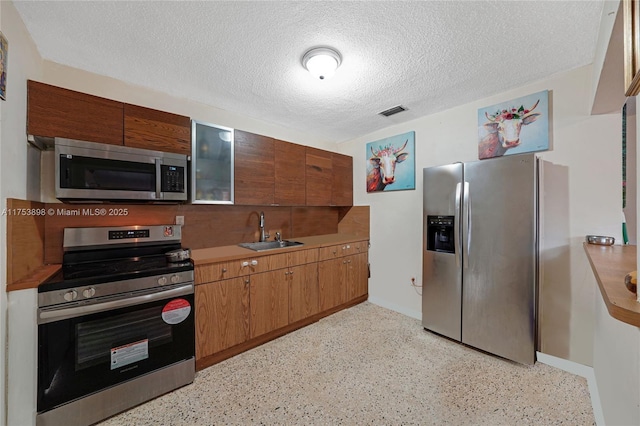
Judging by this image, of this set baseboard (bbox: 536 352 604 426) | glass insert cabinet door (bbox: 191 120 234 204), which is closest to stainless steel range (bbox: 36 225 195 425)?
glass insert cabinet door (bbox: 191 120 234 204)

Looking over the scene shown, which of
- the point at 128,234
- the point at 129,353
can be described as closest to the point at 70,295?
the point at 129,353

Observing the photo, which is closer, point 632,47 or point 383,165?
point 632,47

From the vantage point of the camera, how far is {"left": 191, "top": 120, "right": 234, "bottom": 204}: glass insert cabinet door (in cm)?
219

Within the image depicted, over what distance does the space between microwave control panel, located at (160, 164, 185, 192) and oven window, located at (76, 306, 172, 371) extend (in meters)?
0.94

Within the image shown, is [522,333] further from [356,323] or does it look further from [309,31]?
[309,31]

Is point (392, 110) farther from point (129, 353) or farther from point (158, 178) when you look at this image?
point (129, 353)

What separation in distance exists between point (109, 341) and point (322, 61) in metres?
2.35

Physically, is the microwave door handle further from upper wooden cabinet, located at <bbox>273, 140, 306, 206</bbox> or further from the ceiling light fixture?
the ceiling light fixture

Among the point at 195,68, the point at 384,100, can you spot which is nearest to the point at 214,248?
the point at 195,68

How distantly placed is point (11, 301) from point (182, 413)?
115 cm

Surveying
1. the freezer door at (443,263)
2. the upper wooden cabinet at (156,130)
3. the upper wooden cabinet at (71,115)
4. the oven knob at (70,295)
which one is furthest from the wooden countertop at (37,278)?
the freezer door at (443,263)

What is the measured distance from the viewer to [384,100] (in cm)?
243

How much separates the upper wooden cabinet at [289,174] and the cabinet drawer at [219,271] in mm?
866

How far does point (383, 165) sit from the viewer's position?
3258mm
